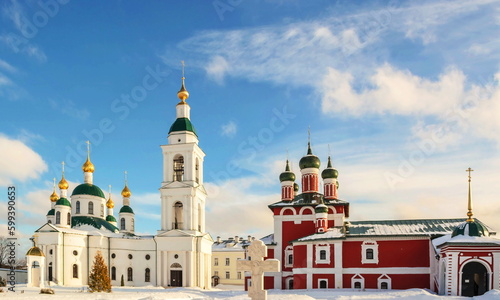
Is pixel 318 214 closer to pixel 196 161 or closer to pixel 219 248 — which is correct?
pixel 196 161

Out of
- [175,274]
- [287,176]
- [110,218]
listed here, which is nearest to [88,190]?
[110,218]

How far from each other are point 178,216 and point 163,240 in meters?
3.01

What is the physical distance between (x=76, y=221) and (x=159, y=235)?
9634 millimetres

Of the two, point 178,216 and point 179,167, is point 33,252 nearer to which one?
point 178,216

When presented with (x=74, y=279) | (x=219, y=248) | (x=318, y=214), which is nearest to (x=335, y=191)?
(x=318, y=214)

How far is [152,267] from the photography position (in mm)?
43406

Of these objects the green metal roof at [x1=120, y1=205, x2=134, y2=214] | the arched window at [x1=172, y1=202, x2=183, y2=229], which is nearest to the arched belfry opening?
the arched window at [x1=172, y1=202, x2=183, y2=229]

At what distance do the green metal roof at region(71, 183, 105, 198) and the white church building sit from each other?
2.43 m

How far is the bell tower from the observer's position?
42.7 meters

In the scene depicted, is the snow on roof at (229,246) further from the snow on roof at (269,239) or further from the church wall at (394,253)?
the church wall at (394,253)

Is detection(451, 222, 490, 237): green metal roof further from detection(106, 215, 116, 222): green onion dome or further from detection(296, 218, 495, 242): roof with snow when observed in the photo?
detection(106, 215, 116, 222): green onion dome

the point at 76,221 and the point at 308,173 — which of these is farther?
the point at 76,221

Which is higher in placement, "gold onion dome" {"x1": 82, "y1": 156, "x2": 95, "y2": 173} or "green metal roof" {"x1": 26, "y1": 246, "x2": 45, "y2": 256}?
"gold onion dome" {"x1": 82, "y1": 156, "x2": 95, "y2": 173}

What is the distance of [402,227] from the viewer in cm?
3244
